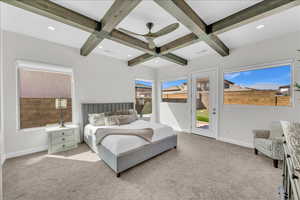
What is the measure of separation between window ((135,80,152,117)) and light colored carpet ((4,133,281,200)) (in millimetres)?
2969

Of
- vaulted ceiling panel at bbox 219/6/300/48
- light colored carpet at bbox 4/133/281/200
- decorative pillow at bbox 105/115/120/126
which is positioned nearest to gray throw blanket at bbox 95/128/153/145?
light colored carpet at bbox 4/133/281/200

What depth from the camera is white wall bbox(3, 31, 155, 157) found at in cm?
275

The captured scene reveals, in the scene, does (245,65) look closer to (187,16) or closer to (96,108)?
(187,16)

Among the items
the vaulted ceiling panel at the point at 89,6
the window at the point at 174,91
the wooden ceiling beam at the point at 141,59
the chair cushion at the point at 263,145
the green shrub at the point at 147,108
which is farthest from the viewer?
the green shrub at the point at 147,108

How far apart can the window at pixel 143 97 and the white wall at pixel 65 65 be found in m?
0.46

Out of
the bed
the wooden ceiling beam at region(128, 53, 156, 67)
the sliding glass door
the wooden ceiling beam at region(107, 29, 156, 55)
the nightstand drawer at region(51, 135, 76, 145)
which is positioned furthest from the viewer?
the sliding glass door

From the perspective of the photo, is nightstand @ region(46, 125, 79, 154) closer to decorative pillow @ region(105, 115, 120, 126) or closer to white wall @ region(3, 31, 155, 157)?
white wall @ region(3, 31, 155, 157)

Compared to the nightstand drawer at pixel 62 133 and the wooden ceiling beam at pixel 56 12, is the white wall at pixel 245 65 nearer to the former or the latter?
the wooden ceiling beam at pixel 56 12

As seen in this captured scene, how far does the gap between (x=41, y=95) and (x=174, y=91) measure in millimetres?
4659

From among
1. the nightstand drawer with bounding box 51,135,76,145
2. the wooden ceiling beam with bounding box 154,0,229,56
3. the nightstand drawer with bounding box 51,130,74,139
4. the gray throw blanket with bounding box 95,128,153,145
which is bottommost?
the nightstand drawer with bounding box 51,135,76,145

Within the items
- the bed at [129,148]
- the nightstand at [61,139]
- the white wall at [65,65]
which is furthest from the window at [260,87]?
the nightstand at [61,139]

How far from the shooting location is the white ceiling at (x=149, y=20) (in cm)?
197

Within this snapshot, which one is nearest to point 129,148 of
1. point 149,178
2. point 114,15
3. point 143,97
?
point 149,178

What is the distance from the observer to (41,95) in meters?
3.40
